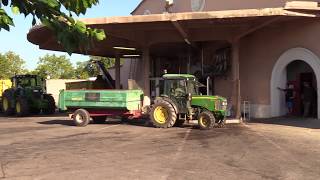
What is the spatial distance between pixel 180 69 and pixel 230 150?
25.0 metres

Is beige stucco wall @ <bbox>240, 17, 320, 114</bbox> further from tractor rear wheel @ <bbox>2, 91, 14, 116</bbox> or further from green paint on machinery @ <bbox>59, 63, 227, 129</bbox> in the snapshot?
tractor rear wheel @ <bbox>2, 91, 14, 116</bbox>

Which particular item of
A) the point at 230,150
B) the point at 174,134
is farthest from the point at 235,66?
the point at 230,150

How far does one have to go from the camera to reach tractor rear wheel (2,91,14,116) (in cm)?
3168

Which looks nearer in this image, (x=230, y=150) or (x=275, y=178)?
(x=275, y=178)

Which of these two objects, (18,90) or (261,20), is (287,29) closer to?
(261,20)

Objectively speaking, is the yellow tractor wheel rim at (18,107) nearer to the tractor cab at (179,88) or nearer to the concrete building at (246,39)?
the concrete building at (246,39)

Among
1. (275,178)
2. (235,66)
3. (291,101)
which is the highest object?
(235,66)

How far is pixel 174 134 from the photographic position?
58.9 feet

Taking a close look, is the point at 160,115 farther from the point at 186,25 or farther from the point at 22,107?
the point at 22,107

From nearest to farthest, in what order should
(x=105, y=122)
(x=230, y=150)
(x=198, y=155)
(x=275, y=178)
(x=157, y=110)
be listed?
(x=275, y=178)
(x=198, y=155)
(x=230, y=150)
(x=157, y=110)
(x=105, y=122)

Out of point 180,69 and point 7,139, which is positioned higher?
point 180,69

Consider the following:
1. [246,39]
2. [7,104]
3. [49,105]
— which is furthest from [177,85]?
[7,104]

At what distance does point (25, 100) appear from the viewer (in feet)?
99.9

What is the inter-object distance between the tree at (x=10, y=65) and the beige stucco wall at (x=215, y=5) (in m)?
49.1
